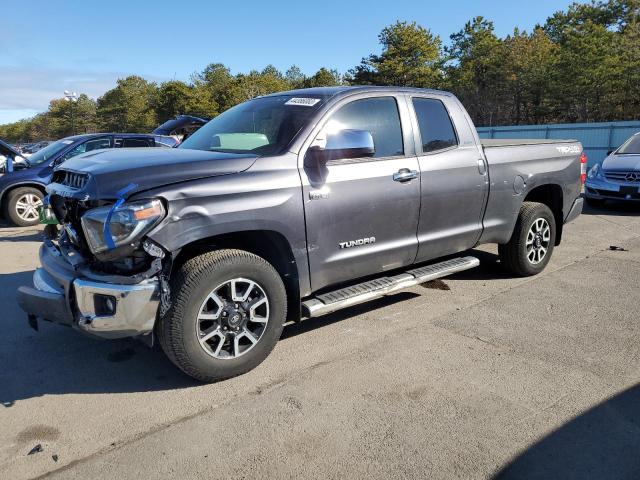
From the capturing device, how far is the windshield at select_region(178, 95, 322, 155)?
373 centimetres

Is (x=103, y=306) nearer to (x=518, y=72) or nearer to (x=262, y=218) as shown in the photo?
(x=262, y=218)

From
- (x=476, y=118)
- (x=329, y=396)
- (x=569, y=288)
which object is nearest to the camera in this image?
(x=329, y=396)

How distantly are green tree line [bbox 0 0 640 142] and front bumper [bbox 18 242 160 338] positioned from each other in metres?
33.8

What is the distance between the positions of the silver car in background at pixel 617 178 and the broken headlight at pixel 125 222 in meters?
9.25

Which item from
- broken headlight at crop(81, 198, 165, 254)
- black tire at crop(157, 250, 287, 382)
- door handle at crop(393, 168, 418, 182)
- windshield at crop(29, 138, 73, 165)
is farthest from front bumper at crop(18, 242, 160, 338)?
windshield at crop(29, 138, 73, 165)

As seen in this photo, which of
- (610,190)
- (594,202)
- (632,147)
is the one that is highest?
(632,147)

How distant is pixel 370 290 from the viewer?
12.8 ft

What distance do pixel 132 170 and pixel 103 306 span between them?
82 cm

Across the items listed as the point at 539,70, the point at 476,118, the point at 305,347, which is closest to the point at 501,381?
the point at 305,347

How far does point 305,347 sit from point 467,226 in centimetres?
195

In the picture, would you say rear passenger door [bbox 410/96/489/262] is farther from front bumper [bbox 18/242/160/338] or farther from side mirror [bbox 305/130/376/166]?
front bumper [bbox 18/242/160/338]

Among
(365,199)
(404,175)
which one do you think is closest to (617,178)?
(404,175)

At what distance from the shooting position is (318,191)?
11.7ft

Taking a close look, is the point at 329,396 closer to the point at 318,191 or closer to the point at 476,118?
the point at 318,191
